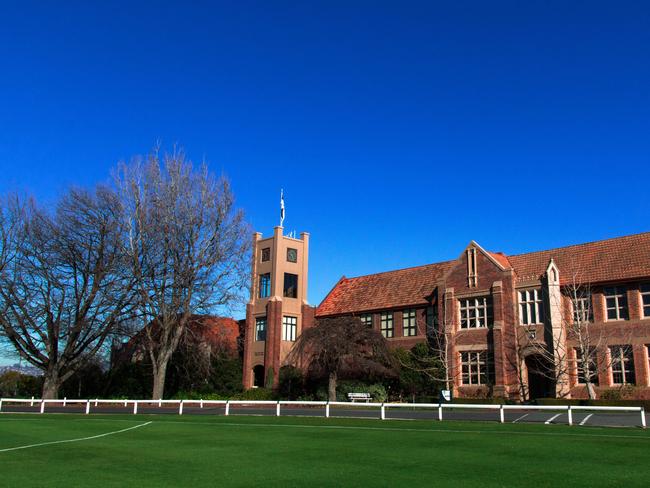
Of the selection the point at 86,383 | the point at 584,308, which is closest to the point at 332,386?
the point at 584,308

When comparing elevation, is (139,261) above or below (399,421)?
above

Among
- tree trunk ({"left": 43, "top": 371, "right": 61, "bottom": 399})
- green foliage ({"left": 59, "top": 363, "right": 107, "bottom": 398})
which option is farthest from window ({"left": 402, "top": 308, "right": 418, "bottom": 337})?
green foliage ({"left": 59, "top": 363, "right": 107, "bottom": 398})

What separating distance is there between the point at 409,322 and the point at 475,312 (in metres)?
5.85

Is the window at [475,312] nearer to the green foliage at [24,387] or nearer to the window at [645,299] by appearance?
the window at [645,299]

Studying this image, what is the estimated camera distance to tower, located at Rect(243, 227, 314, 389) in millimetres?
47844

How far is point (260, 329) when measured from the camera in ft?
163

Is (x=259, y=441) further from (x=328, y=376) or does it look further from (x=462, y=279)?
(x=462, y=279)

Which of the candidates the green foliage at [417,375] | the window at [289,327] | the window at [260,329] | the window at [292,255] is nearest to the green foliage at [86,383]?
the window at [260,329]

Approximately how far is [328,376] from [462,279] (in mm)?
11007

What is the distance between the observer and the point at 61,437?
1638 centimetres

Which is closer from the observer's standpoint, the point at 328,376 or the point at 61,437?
the point at 61,437

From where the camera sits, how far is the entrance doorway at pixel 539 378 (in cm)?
3700

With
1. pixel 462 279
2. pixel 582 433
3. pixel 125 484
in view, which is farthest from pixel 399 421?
pixel 462 279

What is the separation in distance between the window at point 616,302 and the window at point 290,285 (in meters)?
23.8
